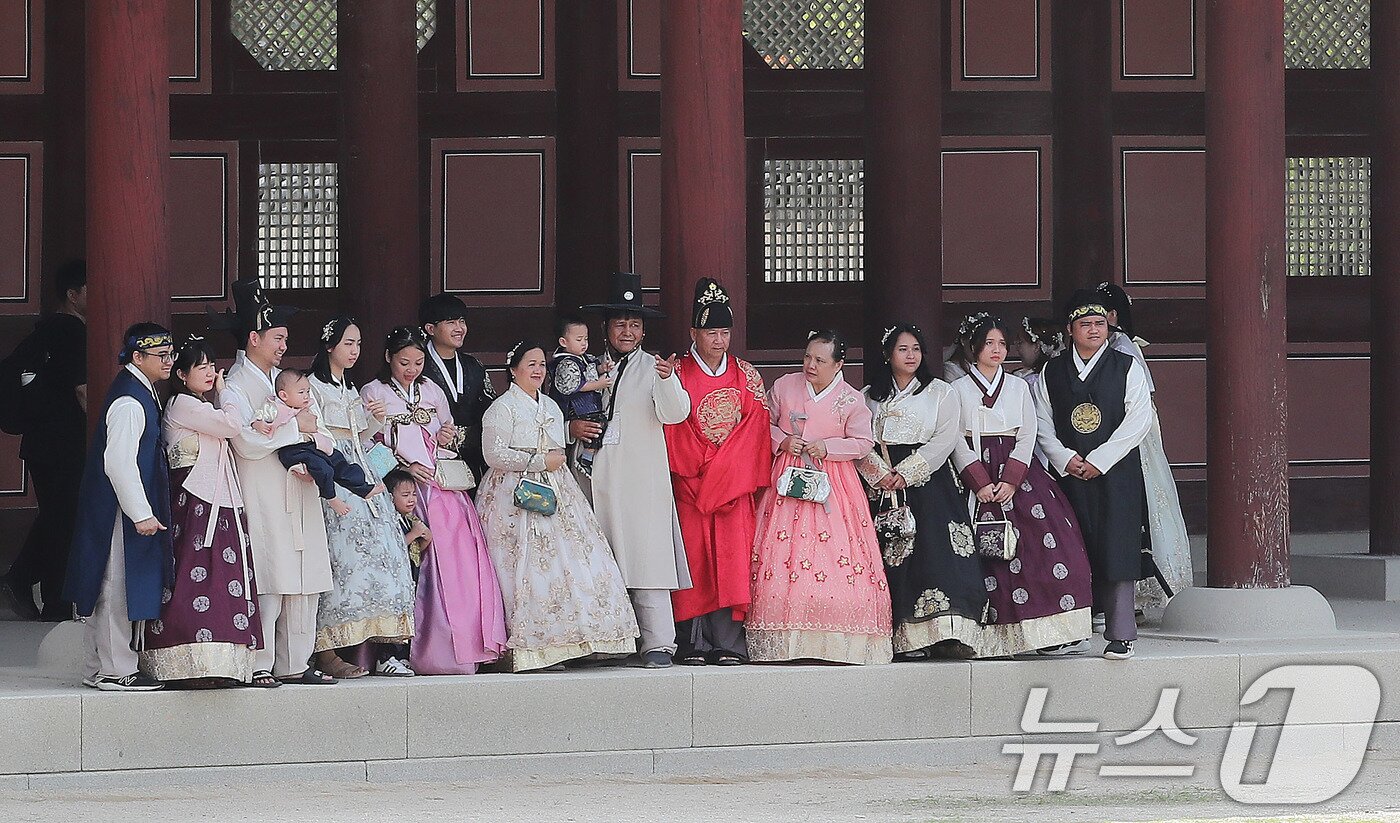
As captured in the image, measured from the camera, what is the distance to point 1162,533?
9047mm

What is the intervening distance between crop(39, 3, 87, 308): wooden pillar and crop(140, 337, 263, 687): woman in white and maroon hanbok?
3791 millimetres

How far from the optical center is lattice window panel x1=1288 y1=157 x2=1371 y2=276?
11.2 m

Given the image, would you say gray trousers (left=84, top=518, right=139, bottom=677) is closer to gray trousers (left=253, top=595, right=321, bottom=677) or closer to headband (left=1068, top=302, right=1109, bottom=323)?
gray trousers (left=253, top=595, right=321, bottom=677)

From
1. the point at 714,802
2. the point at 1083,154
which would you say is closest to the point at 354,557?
the point at 714,802

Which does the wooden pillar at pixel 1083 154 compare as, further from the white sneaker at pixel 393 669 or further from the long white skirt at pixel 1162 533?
the white sneaker at pixel 393 669

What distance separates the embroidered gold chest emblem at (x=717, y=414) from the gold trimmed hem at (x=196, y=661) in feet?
6.27

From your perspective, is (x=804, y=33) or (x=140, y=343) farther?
(x=804, y=33)

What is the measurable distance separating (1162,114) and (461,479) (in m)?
5.21

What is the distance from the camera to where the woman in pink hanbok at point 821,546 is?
24.4 ft

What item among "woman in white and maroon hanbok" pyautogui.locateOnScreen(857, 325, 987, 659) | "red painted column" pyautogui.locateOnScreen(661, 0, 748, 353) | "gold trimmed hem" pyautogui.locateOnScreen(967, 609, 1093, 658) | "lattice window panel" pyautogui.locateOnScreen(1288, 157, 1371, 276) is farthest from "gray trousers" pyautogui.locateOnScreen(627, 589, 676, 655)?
"lattice window panel" pyautogui.locateOnScreen(1288, 157, 1371, 276)

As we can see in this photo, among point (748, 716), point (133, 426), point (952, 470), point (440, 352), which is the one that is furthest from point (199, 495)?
point (952, 470)

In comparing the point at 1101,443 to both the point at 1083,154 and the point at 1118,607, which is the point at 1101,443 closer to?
the point at 1118,607

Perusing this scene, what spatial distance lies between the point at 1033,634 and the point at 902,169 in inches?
108

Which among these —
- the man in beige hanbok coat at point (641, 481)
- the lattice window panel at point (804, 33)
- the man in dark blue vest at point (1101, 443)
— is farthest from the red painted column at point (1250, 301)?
the lattice window panel at point (804, 33)
